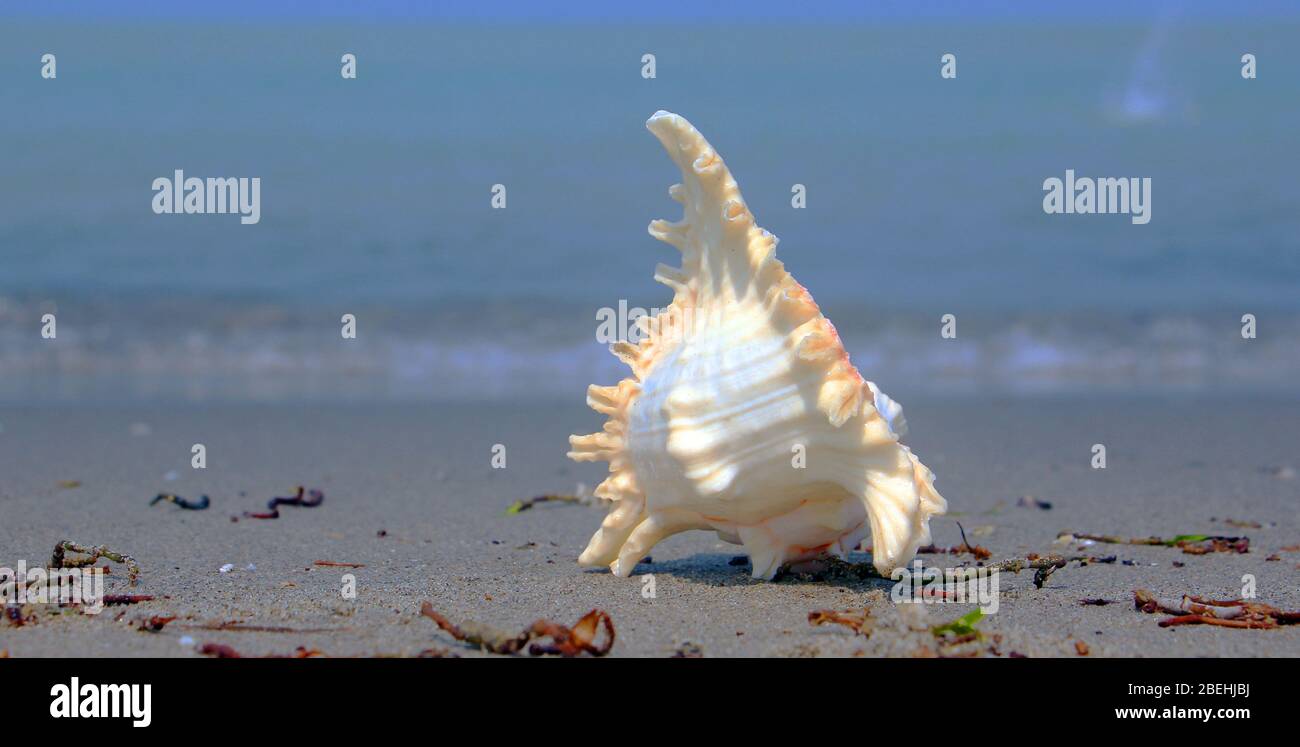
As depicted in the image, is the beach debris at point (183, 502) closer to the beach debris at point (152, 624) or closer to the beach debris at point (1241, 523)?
the beach debris at point (152, 624)

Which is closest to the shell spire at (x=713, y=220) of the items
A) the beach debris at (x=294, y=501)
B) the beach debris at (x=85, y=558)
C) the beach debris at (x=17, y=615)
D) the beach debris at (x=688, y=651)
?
the beach debris at (x=688, y=651)

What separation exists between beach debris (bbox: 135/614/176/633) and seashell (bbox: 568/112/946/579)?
131 centimetres

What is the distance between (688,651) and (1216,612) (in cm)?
157

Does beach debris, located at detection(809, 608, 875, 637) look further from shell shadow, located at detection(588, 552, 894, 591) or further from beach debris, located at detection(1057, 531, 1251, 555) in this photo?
beach debris, located at detection(1057, 531, 1251, 555)

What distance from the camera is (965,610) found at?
342cm

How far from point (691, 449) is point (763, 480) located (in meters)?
0.23

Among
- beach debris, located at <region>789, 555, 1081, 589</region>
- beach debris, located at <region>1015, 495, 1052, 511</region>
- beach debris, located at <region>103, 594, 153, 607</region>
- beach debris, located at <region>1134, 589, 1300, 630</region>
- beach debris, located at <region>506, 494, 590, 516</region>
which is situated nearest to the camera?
beach debris, located at <region>1134, 589, 1300, 630</region>

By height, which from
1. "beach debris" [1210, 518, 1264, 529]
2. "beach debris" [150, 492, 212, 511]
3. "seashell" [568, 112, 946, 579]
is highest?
"seashell" [568, 112, 946, 579]

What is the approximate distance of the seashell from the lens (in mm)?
3328

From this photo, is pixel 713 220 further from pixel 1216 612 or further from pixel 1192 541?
pixel 1192 541

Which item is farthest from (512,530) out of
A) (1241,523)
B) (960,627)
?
(1241,523)

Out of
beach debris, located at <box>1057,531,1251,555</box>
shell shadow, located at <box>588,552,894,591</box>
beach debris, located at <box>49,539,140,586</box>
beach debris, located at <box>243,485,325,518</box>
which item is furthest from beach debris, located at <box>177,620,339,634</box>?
beach debris, located at <box>1057,531,1251,555</box>

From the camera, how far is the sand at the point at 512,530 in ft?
10.4

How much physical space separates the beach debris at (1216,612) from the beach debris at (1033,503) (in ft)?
6.85
